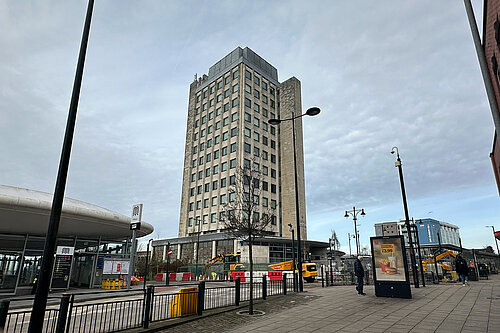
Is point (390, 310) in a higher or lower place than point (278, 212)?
lower

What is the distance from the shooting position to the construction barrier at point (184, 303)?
10.7 metres

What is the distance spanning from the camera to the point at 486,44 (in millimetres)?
14805

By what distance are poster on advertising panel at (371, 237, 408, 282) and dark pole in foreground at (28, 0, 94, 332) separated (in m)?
13.8

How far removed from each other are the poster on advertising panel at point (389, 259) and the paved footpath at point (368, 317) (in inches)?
48.4

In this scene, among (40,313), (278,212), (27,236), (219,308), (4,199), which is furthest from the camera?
(278,212)

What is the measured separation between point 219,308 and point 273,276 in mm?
22418

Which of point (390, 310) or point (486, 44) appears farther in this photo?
point (486, 44)

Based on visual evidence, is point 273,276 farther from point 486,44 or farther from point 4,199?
point 486,44

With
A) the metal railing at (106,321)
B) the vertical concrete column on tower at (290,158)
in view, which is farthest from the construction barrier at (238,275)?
the metal railing at (106,321)

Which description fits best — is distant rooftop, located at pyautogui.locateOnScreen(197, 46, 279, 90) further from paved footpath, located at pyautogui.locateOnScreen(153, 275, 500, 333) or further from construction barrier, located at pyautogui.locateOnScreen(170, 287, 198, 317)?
construction barrier, located at pyautogui.locateOnScreen(170, 287, 198, 317)

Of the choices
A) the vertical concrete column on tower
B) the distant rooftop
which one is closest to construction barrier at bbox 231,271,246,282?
the vertical concrete column on tower

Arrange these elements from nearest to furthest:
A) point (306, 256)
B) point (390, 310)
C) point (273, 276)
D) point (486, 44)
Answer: point (390, 310) → point (486, 44) → point (273, 276) → point (306, 256)

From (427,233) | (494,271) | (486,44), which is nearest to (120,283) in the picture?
(486,44)

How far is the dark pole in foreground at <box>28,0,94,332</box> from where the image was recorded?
5.61 m
